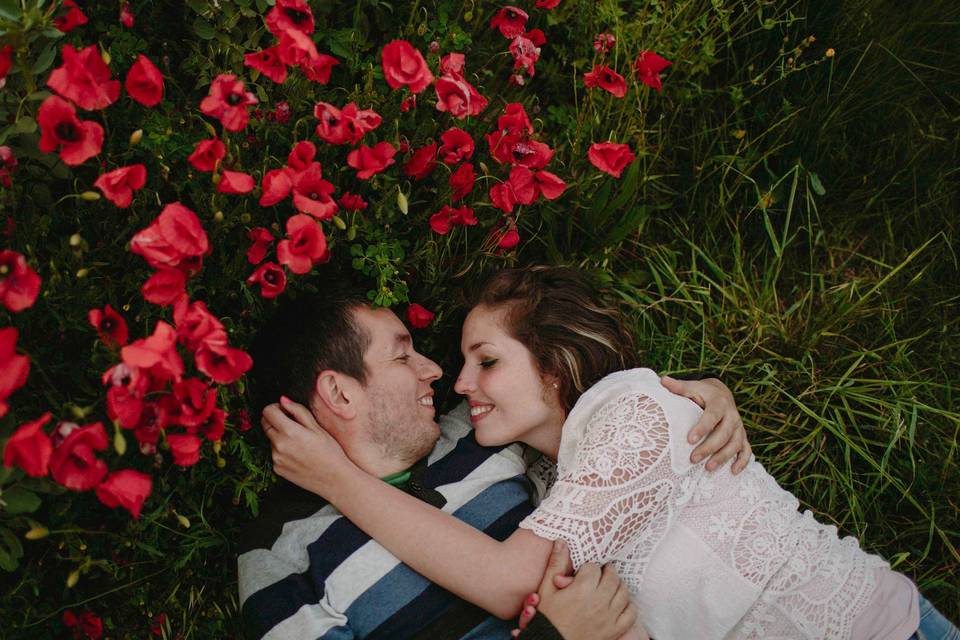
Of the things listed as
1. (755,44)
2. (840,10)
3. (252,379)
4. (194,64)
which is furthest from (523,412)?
(840,10)

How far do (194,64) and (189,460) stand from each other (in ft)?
3.64

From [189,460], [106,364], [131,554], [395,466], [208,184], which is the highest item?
[208,184]

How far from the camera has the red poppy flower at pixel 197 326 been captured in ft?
4.61

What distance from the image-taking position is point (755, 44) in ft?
9.66

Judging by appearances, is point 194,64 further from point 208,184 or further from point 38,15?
point 38,15

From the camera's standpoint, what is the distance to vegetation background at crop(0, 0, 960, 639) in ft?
5.97

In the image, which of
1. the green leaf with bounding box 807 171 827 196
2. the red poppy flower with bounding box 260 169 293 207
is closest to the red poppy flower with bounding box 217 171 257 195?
the red poppy flower with bounding box 260 169 293 207

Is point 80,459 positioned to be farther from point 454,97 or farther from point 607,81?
point 607,81

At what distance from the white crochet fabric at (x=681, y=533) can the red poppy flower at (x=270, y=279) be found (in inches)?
32.9

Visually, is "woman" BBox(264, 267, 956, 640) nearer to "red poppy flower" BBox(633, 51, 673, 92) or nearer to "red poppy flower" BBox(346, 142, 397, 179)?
"red poppy flower" BBox(346, 142, 397, 179)

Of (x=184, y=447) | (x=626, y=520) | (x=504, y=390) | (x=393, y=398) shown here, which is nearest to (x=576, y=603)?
(x=626, y=520)

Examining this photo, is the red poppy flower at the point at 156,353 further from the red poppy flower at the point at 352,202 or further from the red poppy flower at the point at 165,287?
the red poppy flower at the point at 352,202

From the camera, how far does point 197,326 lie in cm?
143

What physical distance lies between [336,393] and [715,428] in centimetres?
107
